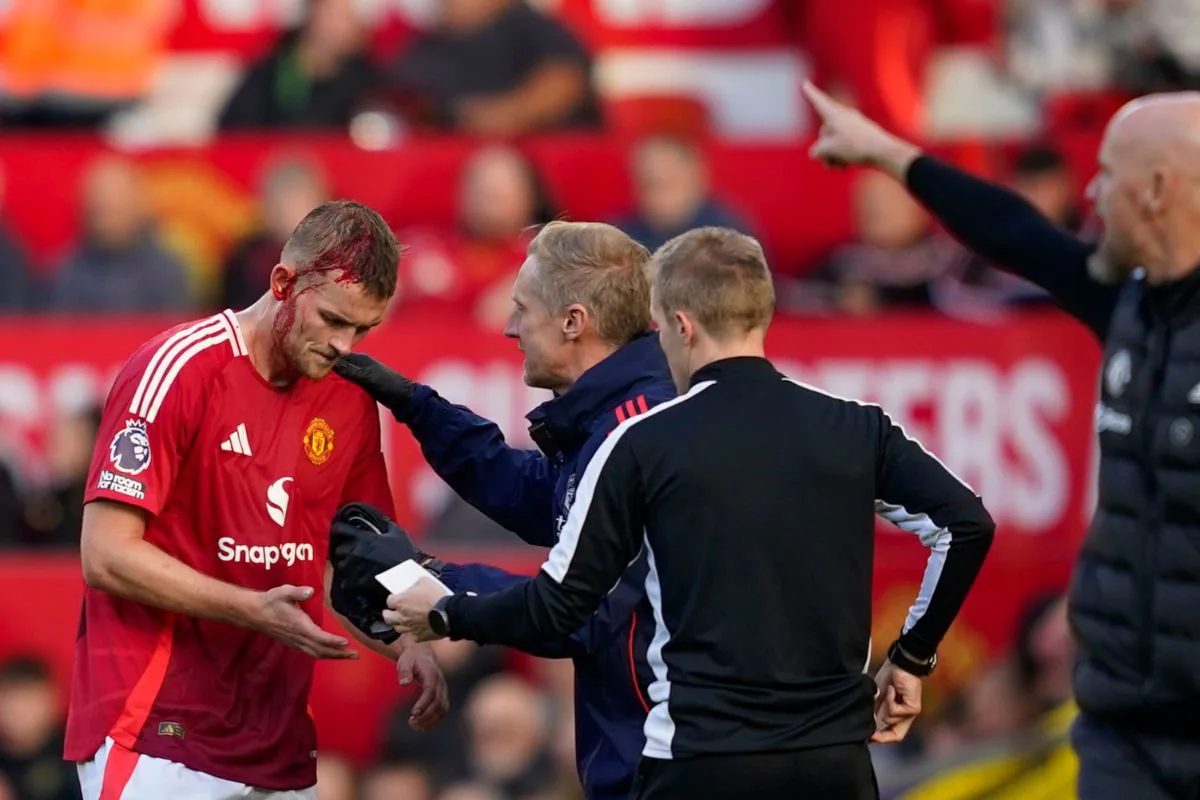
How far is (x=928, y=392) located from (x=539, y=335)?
3870 mm

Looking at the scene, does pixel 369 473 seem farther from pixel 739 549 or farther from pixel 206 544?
pixel 739 549

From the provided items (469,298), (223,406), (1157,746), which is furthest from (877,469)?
(469,298)

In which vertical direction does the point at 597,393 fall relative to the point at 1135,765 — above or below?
above

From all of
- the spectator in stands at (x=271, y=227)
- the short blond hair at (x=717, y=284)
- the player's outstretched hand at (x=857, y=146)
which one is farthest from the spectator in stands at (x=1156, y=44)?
the short blond hair at (x=717, y=284)

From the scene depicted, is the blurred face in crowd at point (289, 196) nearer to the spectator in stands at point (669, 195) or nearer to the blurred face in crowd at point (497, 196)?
the blurred face in crowd at point (497, 196)

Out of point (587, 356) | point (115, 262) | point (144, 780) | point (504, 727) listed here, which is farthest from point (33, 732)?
point (587, 356)

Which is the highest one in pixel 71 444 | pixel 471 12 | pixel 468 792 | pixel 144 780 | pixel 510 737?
pixel 471 12

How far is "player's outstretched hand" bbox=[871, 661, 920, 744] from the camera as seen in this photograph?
4.30 metres

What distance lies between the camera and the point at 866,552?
402 centimetres

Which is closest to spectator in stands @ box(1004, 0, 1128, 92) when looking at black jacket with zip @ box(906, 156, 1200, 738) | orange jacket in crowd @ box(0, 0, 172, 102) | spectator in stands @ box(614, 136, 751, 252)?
spectator in stands @ box(614, 136, 751, 252)

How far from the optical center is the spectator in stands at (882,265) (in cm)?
880

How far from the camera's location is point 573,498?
4.40 m

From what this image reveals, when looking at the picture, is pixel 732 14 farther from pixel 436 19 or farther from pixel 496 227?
pixel 496 227

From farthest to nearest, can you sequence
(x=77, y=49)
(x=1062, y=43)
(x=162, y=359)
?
(x=1062, y=43), (x=77, y=49), (x=162, y=359)
